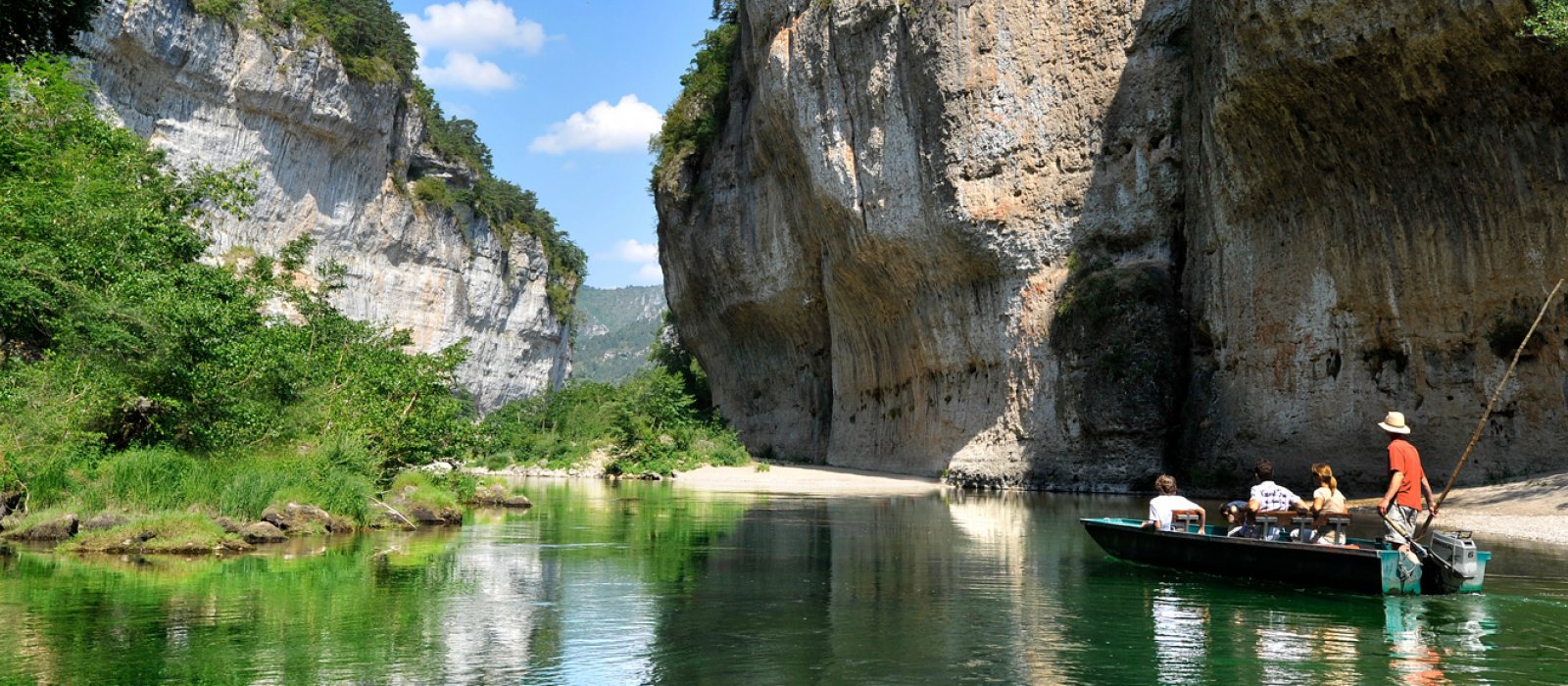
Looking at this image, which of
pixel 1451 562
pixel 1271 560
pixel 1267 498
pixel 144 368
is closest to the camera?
pixel 1451 562

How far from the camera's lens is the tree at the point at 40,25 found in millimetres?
21531

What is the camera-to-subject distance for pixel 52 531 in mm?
13383

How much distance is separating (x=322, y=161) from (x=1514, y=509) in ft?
182

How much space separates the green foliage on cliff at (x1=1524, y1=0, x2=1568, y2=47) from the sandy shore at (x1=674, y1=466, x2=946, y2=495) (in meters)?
15.6

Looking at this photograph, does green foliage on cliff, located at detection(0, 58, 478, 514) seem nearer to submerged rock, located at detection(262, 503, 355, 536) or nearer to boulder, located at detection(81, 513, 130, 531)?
submerged rock, located at detection(262, 503, 355, 536)

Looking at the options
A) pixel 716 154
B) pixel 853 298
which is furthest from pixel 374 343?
pixel 716 154

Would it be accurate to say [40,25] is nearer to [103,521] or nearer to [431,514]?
[431,514]

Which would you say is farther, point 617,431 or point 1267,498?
point 617,431

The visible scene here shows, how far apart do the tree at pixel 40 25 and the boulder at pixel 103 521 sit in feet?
39.6

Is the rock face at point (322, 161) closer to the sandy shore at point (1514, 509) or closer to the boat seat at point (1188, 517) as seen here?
the sandy shore at point (1514, 509)

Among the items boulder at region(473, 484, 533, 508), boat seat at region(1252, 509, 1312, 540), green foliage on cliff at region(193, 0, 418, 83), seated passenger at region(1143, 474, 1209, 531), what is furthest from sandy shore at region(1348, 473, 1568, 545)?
green foliage on cliff at region(193, 0, 418, 83)

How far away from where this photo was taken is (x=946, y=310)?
35.7 meters

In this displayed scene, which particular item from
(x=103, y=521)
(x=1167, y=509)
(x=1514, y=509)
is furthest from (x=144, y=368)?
(x=1514, y=509)

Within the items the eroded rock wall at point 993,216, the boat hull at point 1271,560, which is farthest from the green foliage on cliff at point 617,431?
the boat hull at point 1271,560
